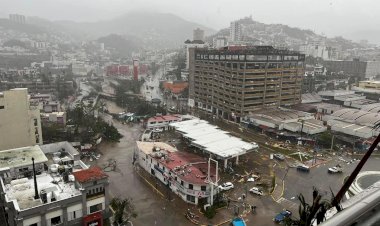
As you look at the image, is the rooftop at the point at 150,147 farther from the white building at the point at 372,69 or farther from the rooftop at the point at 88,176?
the white building at the point at 372,69

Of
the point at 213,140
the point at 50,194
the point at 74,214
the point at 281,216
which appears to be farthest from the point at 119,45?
the point at 281,216

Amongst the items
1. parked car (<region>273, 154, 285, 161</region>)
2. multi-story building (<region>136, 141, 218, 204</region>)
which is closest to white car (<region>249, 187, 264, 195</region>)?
multi-story building (<region>136, 141, 218, 204</region>)

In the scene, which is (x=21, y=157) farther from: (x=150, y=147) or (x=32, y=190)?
(x=150, y=147)

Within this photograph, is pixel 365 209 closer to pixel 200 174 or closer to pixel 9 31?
pixel 200 174

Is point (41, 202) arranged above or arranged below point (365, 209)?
below

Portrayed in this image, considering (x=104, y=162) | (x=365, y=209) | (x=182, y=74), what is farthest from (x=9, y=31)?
(x=365, y=209)

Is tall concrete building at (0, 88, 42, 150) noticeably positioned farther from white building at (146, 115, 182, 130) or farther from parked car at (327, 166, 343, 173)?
parked car at (327, 166, 343, 173)

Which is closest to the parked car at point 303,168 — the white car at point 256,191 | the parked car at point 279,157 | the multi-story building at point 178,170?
the parked car at point 279,157
